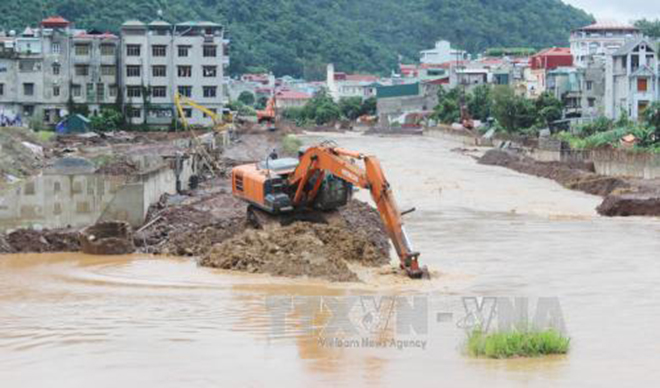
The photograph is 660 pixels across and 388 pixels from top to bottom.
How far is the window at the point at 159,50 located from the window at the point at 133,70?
1282 mm

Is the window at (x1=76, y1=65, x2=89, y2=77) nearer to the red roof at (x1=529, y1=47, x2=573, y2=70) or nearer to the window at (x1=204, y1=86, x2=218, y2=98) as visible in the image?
the window at (x1=204, y1=86, x2=218, y2=98)

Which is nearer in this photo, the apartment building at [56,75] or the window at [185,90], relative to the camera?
the apartment building at [56,75]

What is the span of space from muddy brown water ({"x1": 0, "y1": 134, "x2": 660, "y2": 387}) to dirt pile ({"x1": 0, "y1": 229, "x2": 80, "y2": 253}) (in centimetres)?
56

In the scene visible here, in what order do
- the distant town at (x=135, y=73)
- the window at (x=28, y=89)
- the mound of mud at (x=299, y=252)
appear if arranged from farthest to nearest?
the window at (x=28, y=89), the distant town at (x=135, y=73), the mound of mud at (x=299, y=252)

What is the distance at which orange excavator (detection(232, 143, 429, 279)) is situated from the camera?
21.3 m

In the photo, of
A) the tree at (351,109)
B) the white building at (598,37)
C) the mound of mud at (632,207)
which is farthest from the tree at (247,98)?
the mound of mud at (632,207)

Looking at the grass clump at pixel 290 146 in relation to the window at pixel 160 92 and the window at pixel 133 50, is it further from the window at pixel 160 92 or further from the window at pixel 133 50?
the window at pixel 133 50

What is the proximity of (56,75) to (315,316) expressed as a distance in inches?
2258

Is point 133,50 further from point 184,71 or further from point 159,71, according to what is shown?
point 184,71

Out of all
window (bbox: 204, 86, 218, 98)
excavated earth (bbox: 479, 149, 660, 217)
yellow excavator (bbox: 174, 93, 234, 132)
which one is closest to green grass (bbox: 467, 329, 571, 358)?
excavated earth (bbox: 479, 149, 660, 217)

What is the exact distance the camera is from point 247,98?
151m

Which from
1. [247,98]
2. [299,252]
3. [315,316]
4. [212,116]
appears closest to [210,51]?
[212,116]

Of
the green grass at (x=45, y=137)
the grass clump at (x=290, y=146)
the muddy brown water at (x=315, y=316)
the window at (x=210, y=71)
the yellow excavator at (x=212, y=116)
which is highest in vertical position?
the window at (x=210, y=71)

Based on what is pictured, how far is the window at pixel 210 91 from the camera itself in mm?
73688
